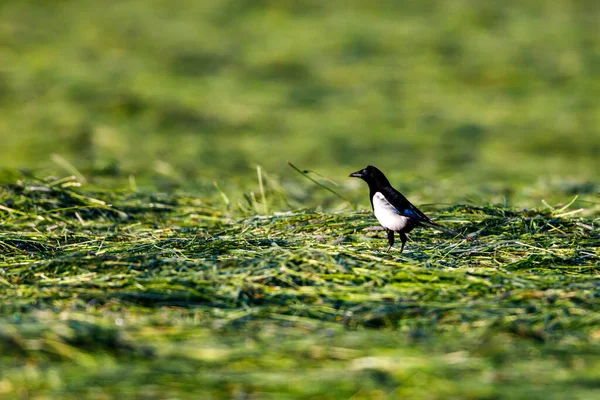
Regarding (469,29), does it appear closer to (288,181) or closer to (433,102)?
(433,102)

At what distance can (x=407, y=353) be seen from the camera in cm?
318

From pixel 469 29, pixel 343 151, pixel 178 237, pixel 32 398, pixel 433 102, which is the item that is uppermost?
pixel 469 29

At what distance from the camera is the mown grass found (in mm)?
2963

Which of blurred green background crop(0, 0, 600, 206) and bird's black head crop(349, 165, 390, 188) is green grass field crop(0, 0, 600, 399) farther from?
bird's black head crop(349, 165, 390, 188)

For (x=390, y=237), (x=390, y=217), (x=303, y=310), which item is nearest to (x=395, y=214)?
(x=390, y=217)

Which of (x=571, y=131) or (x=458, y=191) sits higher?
(x=571, y=131)

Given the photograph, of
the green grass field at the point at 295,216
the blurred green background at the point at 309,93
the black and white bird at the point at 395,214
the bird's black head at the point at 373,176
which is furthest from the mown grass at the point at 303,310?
the blurred green background at the point at 309,93

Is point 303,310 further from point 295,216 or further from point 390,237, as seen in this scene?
point 295,216

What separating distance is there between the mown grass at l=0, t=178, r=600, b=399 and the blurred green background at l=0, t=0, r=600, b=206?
278 centimetres

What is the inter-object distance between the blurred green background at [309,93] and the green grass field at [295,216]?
54 millimetres

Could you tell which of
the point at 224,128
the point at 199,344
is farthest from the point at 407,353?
the point at 224,128

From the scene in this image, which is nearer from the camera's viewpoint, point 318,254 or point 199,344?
point 199,344

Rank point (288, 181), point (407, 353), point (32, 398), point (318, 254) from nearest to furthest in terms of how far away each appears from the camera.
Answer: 1. point (32, 398)
2. point (407, 353)
3. point (318, 254)
4. point (288, 181)

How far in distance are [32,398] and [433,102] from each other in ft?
33.8
